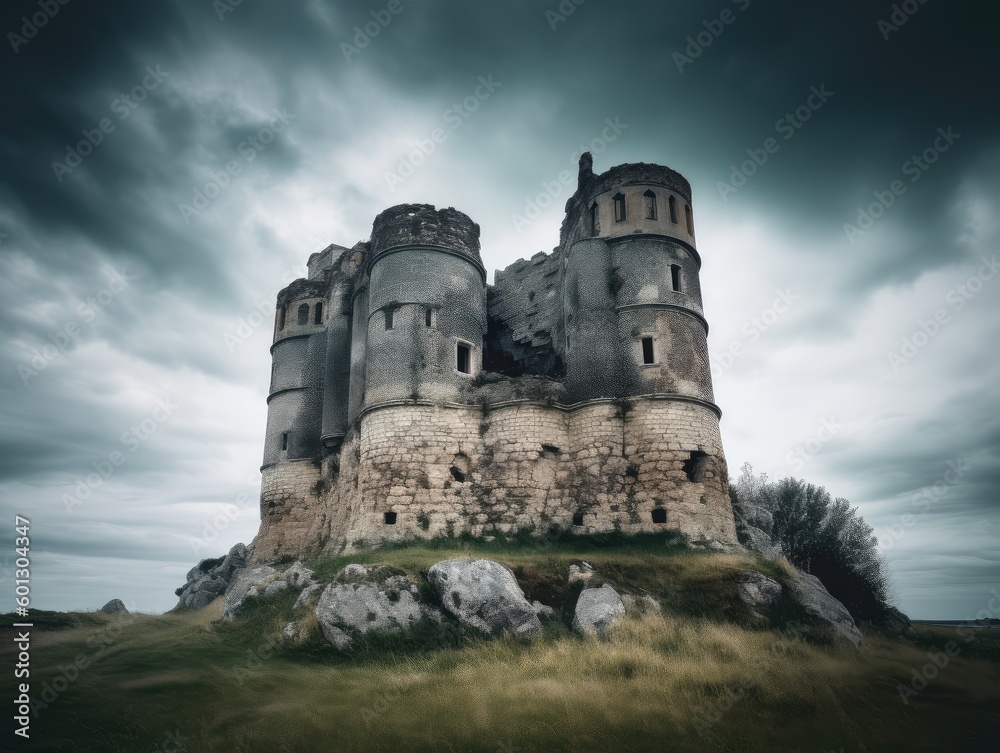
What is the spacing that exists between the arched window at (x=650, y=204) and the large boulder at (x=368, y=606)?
1602 centimetres

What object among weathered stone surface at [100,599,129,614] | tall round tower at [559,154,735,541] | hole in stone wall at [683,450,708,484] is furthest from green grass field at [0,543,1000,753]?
weathered stone surface at [100,599,129,614]

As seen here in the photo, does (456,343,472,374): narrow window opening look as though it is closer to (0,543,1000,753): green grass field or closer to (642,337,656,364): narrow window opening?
(642,337,656,364): narrow window opening

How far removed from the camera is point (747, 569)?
59.8 feet

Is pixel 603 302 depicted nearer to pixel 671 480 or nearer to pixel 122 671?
pixel 671 480

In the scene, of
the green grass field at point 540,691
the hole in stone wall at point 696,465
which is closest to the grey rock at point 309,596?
the green grass field at point 540,691

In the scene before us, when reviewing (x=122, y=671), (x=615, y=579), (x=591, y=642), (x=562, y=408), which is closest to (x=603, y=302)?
(x=562, y=408)

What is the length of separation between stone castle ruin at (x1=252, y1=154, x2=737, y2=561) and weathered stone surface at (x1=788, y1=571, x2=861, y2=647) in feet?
9.94

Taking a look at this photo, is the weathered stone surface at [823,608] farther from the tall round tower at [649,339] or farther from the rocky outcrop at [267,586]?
the rocky outcrop at [267,586]

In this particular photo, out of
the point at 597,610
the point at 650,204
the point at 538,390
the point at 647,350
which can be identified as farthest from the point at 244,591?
the point at 650,204

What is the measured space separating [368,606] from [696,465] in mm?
11478

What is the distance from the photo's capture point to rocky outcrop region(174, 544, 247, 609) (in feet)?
105

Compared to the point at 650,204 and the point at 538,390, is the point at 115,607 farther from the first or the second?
the point at 650,204

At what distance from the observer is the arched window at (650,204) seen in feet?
82.0

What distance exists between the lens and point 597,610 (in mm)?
16422
